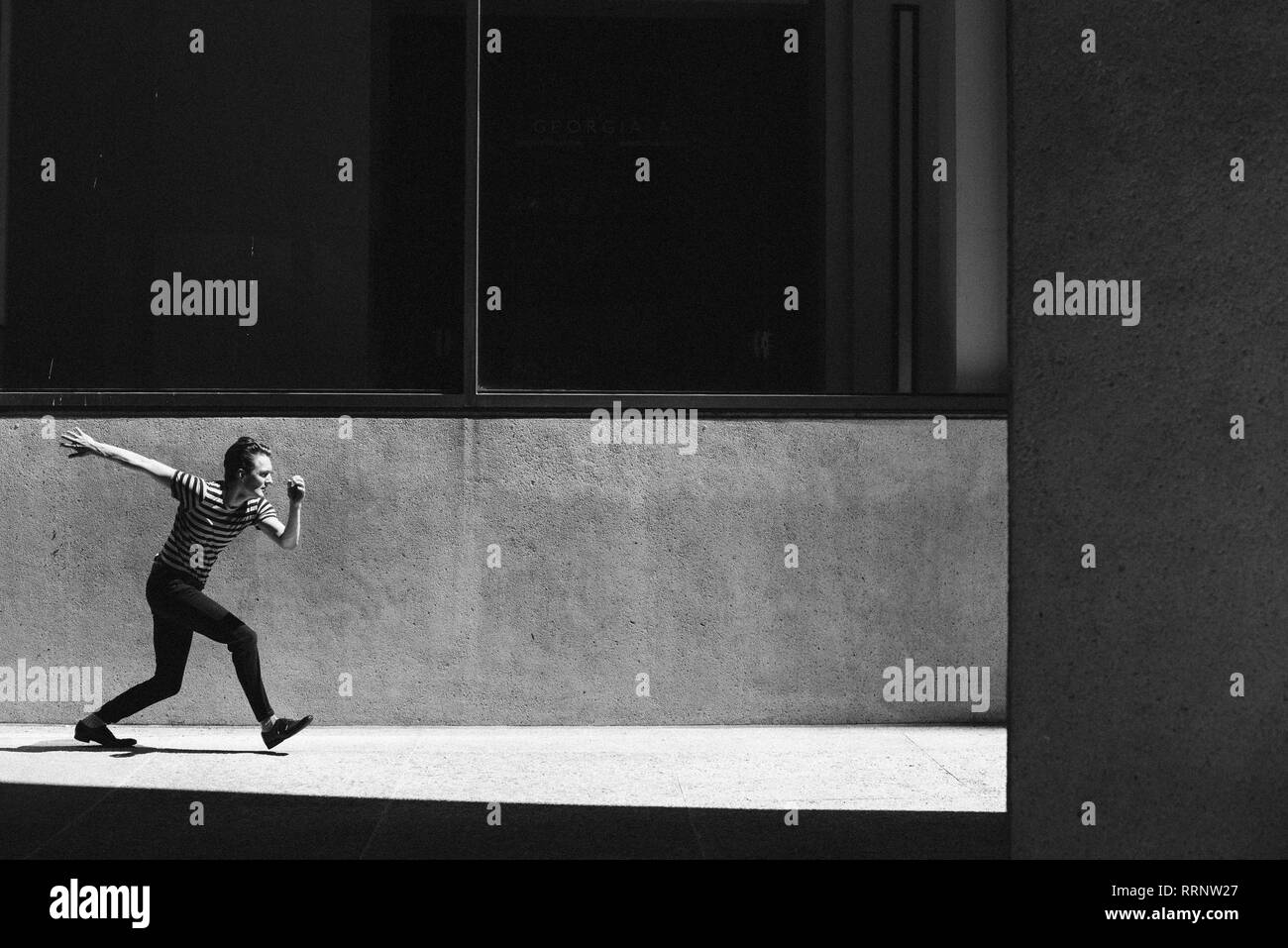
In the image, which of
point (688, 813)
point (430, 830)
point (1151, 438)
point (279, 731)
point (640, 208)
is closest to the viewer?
point (1151, 438)

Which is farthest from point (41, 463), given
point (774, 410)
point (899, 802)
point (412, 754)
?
point (899, 802)

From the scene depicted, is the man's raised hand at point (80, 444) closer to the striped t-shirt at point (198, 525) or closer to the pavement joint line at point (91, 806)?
the striped t-shirt at point (198, 525)

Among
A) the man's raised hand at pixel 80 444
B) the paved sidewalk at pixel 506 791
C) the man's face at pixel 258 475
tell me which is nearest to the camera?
the paved sidewalk at pixel 506 791

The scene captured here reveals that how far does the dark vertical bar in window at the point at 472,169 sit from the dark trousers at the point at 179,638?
2.06 metres

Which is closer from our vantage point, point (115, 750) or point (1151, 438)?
point (1151, 438)

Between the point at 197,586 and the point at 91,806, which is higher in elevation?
the point at 197,586

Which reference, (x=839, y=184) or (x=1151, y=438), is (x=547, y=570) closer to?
(x=839, y=184)

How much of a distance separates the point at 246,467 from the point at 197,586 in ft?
2.32

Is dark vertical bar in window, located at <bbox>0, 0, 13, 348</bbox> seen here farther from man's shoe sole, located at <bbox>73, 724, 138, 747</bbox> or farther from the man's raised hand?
man's shoe sole, located at <bbox>73, 724, 138, 747</bbox>

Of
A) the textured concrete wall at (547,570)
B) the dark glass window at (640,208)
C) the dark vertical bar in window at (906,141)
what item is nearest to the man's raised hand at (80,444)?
the textured concrete wall at (547,570)

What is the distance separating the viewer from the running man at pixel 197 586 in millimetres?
7562

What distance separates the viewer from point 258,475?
7.67 metres

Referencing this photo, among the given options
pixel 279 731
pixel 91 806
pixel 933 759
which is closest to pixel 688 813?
pixel 933 759

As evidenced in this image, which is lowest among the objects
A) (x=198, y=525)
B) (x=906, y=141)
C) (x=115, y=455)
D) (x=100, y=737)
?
(x=100, y=737)
